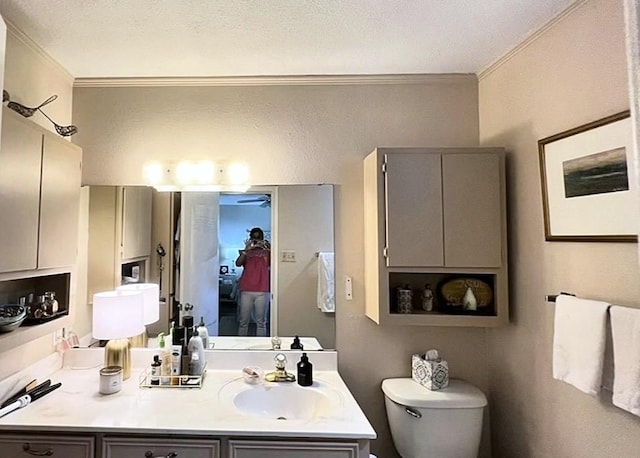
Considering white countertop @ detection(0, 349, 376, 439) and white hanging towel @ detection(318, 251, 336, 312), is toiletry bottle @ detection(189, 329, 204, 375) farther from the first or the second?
white hanging towel @ detection(318, 251, 336, 312)

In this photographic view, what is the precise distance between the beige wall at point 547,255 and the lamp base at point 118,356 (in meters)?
1.96

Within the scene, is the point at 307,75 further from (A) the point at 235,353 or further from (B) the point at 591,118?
(A) the point at 235,353

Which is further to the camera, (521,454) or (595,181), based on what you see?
(521,454)

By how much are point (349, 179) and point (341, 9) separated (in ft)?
2.94

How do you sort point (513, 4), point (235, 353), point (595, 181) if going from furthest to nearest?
point (235, 353) < point (513, 4) < point (595, 181)

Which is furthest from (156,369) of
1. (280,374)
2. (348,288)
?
(348,288)

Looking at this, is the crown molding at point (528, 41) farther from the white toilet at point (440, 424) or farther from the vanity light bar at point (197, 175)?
the white toilet at point (440, 424)

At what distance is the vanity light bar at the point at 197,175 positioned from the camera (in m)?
2.16

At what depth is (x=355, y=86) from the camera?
224 centimetres

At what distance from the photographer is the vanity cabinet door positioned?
1.46 metres

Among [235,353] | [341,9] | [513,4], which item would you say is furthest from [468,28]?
[235,353]

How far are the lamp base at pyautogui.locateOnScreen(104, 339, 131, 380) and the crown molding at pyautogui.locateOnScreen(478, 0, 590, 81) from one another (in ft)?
8.06

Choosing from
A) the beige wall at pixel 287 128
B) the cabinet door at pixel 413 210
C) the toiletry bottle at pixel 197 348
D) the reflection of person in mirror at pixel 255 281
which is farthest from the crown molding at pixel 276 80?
the toiletry bottle at pixel 197 348

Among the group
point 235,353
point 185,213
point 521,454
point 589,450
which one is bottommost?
point 521,454
